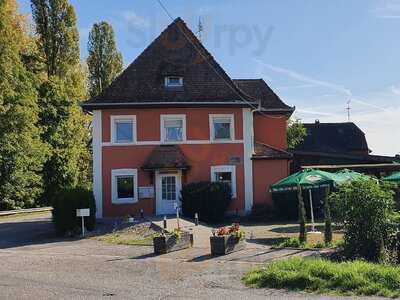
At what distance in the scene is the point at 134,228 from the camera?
23.8 meters

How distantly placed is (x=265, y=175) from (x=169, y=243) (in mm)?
15414

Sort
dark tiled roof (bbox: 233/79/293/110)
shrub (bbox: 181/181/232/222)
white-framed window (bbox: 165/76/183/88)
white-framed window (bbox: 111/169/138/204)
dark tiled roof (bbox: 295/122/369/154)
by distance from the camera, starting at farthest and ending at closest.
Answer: dark tiled roof (bbox: 295/122/369/154) → dark tiled roof (bbox: 233/79/293/110) → white-framed window (bbox: 165/76/183/88) → white-framed window (bbox: 111/169/138/204) → shrub (bbox: 181/181/232/222)

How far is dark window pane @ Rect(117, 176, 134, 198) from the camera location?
30344 millimetres

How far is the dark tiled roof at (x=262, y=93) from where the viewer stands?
36406mm

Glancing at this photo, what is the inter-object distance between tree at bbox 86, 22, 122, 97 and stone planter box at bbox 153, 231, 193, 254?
39.4m

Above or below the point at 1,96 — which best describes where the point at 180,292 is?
below

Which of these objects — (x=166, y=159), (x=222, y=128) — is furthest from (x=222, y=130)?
(x=166, y=159)

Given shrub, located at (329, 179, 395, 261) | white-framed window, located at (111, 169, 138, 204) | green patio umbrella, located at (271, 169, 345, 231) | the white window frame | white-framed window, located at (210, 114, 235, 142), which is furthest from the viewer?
white-framed window, located at (210, 114, 235, 142)

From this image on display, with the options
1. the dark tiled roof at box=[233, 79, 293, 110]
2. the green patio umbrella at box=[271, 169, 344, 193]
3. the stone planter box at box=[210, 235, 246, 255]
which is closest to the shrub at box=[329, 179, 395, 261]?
the stone planter box at box=[210, 235, 246, 255]

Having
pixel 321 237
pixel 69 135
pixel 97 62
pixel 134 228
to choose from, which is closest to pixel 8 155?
pixel 69 135

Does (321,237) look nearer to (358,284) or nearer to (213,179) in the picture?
(358,284)

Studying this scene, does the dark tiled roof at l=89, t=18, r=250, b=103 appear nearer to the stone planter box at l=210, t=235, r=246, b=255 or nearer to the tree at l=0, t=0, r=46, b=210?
the tree at l=0, t=0, r=46, b=210

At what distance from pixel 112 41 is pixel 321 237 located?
43.1 metres

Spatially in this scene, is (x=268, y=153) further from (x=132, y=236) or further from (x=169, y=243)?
(x=169, y=243)
